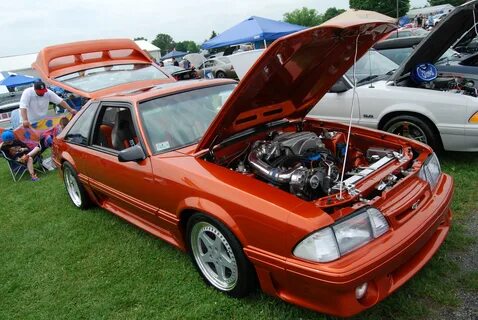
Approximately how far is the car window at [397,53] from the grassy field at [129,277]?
275 cm

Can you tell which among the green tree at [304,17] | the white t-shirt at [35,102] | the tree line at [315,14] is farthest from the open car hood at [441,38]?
the green tree at [304,17]

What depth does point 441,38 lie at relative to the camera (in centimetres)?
480

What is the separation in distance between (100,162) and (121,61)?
10.2ft

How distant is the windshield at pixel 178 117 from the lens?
10.4 feet

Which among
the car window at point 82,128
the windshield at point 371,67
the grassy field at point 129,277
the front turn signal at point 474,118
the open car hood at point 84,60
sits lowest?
the grassy field at point 129,277

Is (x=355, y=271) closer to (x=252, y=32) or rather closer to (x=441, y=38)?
(x=441, y=38)

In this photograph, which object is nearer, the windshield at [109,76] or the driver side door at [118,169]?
the driver side door at [118,169]

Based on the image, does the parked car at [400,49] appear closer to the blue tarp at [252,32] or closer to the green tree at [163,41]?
the blue tarp at [252,32]

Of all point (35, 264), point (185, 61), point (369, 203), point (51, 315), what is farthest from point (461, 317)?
point (185, 61)

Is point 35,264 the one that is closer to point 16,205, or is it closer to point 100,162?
point 100,162

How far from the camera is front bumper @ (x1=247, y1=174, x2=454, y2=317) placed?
80.5 inches

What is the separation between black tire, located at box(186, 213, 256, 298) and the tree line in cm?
5180

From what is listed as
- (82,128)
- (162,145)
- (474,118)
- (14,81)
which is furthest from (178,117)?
(14,81)

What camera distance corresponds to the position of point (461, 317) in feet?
7.76
